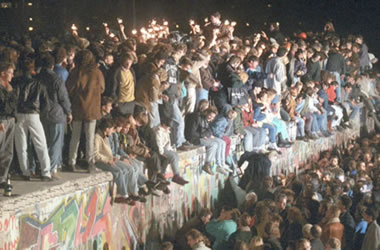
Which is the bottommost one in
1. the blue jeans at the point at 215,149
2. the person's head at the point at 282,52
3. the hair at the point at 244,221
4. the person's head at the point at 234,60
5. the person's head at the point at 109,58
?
the hair at the point at 244,221

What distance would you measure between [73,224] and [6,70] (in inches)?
109

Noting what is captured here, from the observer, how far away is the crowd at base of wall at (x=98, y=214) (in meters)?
12.6

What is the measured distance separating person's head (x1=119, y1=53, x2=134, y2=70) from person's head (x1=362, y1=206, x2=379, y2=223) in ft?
17.1

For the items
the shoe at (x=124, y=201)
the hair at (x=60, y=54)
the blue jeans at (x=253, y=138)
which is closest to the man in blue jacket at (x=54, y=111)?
the hair at (x=60, y=54)

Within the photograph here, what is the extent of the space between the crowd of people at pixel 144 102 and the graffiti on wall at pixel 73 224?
1.50 ft

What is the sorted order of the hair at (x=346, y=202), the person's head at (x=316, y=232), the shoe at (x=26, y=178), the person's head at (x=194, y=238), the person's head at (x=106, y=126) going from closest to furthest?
the shoe at (x=26, y=178) < the person's head at (x=194, y=238) < the person's head at (x=316, y=232) < the person's head at (x=106, y=126) < the hair at (x=346, y=202)

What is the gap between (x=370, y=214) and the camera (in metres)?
16.1

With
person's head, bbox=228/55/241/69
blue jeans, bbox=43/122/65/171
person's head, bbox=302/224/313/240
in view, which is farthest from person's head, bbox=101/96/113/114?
person's head, bbox=228/55/241/69

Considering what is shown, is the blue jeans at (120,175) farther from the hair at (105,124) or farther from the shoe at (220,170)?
the shoe at (220,170)

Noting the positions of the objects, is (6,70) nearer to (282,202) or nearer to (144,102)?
(144,102)

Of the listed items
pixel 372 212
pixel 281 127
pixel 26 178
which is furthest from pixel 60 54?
pixel 281 127

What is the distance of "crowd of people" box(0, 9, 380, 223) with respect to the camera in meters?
13.4

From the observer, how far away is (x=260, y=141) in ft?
67.4

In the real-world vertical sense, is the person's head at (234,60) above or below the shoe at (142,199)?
above
